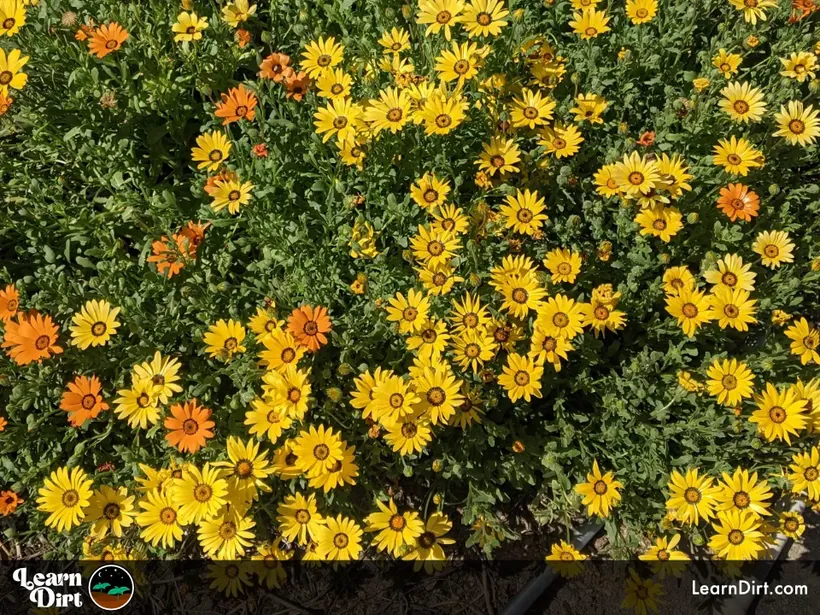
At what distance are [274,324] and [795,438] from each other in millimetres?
3070

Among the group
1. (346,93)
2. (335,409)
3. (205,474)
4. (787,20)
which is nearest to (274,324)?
(335,409)

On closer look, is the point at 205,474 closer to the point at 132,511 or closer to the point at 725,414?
the point at 132,511

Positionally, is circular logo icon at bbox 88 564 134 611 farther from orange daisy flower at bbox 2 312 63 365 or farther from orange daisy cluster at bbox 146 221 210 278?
orange daisy cluster at bbox 146 221 210 278

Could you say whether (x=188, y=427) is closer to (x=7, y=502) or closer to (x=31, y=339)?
(x=31, y=339)

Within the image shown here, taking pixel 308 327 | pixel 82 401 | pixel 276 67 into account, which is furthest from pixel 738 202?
pixel 82 401

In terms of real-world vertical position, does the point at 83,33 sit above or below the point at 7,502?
above

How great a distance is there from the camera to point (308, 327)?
122 inches

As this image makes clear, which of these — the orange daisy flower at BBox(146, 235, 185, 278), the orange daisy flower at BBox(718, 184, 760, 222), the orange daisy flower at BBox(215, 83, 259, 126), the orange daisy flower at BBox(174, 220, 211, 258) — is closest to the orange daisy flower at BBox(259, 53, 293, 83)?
the orange daisy flower at BBox(215, 83, 259, 126)

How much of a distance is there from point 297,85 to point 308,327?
170cm

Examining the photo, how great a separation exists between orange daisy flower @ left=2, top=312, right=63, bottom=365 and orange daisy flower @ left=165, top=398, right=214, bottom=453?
2.52 feet

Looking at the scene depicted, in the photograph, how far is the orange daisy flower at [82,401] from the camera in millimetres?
3113

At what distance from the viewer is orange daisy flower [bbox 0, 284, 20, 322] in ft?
10.8

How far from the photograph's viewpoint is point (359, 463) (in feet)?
11.6

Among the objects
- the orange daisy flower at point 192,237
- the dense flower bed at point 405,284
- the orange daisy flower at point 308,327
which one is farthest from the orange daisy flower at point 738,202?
the orange daisy flower at point 192,237
